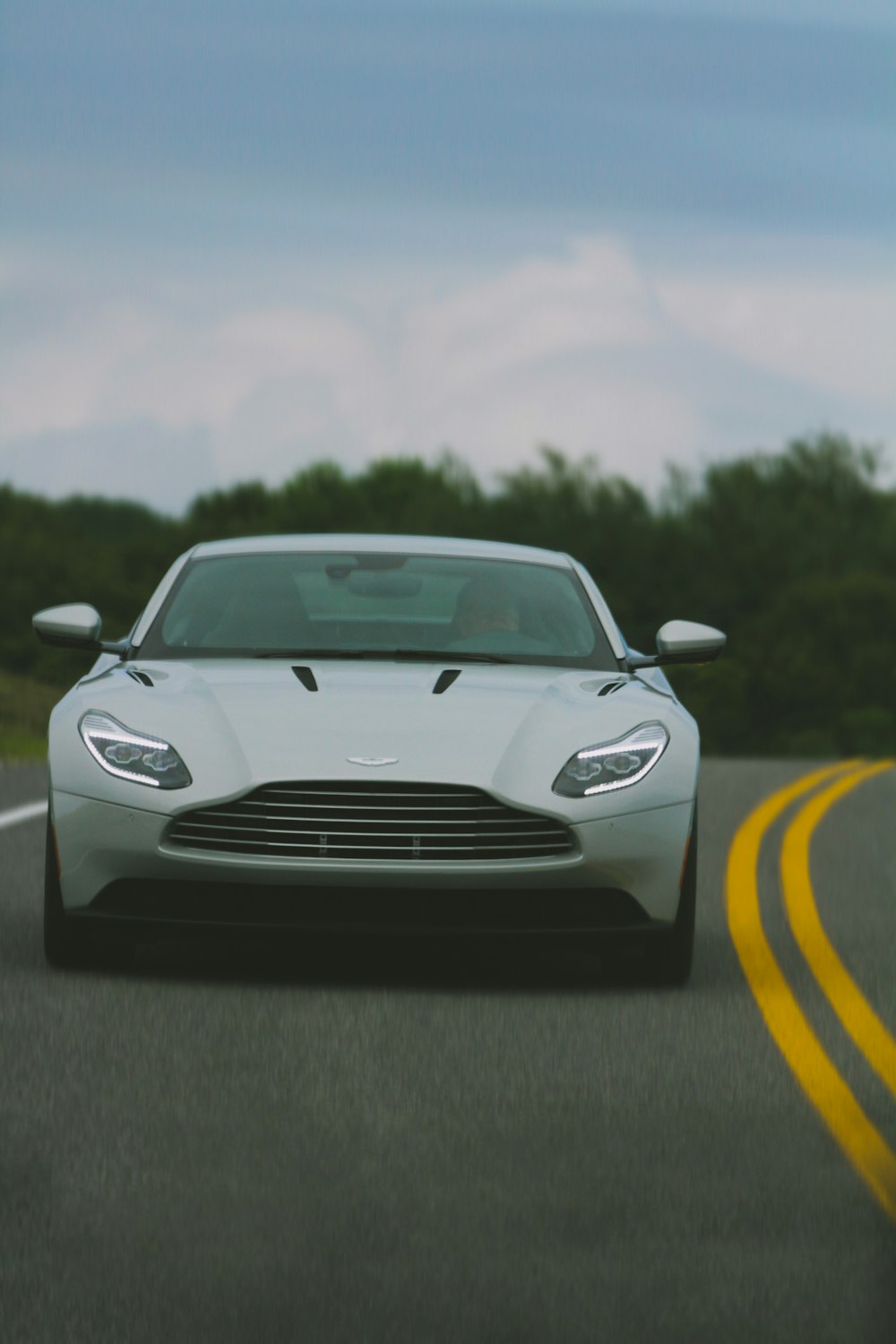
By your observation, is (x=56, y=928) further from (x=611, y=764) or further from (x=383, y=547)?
(x=383, y=547)

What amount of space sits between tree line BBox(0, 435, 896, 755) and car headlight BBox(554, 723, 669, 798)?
274 ft

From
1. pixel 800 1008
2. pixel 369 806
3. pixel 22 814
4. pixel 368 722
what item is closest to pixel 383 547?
pixel 368 722

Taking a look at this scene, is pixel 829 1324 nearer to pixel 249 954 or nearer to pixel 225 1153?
pixel 225 1153

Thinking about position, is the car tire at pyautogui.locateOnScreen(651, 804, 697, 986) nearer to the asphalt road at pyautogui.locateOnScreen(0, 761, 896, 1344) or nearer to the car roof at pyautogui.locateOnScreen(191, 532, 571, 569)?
the asphalt road at pyautogui.locateOnScreen(0, 761, 896, 1344)

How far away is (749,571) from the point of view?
95.5 m

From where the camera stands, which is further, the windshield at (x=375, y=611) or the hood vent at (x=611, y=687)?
the windshield at (x=375, y=611)

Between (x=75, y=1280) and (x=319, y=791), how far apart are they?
9.73 ft

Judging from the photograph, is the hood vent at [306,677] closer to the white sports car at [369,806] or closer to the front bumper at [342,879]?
the white sports car at [369,806]

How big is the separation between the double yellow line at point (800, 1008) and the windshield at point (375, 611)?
1351mm

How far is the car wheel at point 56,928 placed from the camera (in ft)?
23.1

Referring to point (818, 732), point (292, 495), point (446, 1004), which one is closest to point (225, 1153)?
point (446, 1004)

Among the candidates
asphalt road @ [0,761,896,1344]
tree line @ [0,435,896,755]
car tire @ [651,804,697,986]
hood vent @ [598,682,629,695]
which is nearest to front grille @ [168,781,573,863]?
asphalt road @ [0,761,896,1344]

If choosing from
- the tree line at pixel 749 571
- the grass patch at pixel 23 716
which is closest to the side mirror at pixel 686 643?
the grass patch at pixel 23 716

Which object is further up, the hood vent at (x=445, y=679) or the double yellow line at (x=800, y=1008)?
the hood vent at (x=445, y=679)
